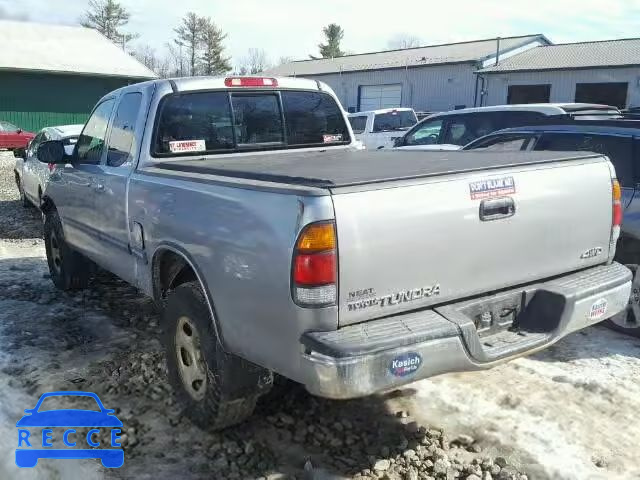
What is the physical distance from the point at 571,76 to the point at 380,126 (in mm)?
14568

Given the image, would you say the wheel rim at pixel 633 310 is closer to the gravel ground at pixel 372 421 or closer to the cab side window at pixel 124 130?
the gravel ground at pixel 372 421

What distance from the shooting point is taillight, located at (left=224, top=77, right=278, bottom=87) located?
15.6 ft

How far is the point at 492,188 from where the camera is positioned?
316 centimetres

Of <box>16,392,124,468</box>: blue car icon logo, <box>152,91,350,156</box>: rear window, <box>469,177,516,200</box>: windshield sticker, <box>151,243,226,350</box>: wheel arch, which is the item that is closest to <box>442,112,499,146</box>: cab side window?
<box>152,91,350,156</box>: rear window

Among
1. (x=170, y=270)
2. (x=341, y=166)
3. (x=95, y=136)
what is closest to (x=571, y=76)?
(x=95, y=136)

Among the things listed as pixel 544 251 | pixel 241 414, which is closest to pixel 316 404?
pixel 241 414

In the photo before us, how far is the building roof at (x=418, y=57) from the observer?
105 feet

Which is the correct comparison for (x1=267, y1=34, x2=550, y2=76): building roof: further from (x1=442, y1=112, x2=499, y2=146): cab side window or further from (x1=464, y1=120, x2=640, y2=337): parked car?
(x1=464, y1=120, x2=640, y2=337): parked car

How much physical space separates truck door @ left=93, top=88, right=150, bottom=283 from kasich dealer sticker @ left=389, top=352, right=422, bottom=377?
7.45ft

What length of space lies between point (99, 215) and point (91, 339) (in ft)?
3.37

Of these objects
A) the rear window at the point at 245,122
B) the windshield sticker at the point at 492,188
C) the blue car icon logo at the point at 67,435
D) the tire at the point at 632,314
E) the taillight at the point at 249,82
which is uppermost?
the taillight at the point at 249,82

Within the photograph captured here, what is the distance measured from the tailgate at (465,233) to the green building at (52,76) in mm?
28385

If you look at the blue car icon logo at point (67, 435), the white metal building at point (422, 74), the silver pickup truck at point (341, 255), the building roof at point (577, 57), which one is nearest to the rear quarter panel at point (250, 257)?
the silver pickup truck at point (341, 255)

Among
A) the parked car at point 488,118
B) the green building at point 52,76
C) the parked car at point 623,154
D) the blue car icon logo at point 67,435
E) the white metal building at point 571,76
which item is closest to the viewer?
the blue car icon logo at point 67,435
